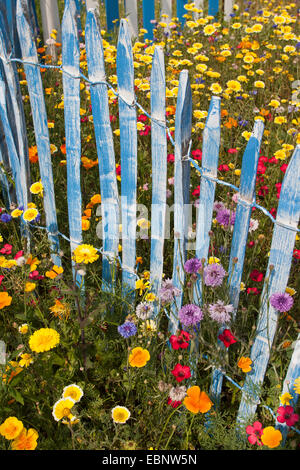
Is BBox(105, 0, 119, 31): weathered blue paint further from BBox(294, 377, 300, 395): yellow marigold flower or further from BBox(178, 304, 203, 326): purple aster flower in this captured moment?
BBox(294, 377, 300, 395): yellow marigold flower

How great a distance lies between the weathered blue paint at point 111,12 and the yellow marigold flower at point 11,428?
4565 mm

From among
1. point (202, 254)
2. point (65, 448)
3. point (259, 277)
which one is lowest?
point (65, 448)

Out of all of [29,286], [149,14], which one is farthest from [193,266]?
[149,14]

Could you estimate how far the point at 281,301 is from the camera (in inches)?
53.3

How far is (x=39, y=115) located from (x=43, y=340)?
3.47 ft

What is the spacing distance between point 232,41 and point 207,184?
12.4 feet

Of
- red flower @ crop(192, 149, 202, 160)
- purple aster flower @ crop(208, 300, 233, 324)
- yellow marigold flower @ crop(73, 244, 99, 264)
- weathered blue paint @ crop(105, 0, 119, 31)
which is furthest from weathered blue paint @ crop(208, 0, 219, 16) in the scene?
purple aster flower @ crop(208, 300, 233, 324)

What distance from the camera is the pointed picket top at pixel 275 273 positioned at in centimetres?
120

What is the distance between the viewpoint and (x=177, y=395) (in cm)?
147

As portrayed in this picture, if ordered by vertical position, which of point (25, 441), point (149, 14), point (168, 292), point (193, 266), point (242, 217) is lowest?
point (25, 441)

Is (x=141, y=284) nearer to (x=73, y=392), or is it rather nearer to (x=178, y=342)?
(x=178, y=342)

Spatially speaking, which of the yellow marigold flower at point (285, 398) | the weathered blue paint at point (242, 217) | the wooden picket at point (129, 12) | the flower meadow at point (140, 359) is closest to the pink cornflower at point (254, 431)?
the flower meadow at point (140, 359)

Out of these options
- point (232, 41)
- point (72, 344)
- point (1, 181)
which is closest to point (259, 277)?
point (72, 344)
